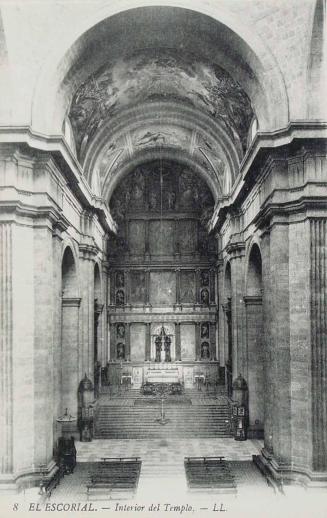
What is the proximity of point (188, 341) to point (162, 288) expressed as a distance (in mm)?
3320

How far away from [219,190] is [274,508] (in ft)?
57.0

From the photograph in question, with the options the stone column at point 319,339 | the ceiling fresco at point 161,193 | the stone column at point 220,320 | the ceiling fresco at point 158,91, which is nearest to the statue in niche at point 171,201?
the ceiling fresco at point 161,193

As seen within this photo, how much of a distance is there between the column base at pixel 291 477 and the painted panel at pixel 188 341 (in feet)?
53.6

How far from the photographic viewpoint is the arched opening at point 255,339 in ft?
63.7

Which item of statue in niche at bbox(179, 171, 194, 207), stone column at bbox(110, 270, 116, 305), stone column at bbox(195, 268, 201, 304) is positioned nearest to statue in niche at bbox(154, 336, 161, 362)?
stone column at bbox(195, 268, 201, 304)

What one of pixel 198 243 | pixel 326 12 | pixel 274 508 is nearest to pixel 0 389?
pixel 274 508

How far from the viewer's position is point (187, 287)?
3120cm

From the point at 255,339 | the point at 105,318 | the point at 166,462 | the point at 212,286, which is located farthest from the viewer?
the point at 212,286

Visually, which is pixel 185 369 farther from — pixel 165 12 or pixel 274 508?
pixel 165 12

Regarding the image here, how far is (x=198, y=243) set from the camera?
103 feet

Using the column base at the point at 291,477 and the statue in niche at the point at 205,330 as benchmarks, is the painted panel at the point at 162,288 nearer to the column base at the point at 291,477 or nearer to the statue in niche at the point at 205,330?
the statue in niche at the point at 205,330

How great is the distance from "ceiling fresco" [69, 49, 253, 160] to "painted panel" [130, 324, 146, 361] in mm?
12791

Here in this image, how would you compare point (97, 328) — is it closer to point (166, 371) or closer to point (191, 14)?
point (166, 371)

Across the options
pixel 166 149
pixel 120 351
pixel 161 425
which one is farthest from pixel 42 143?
pixel 120 351
